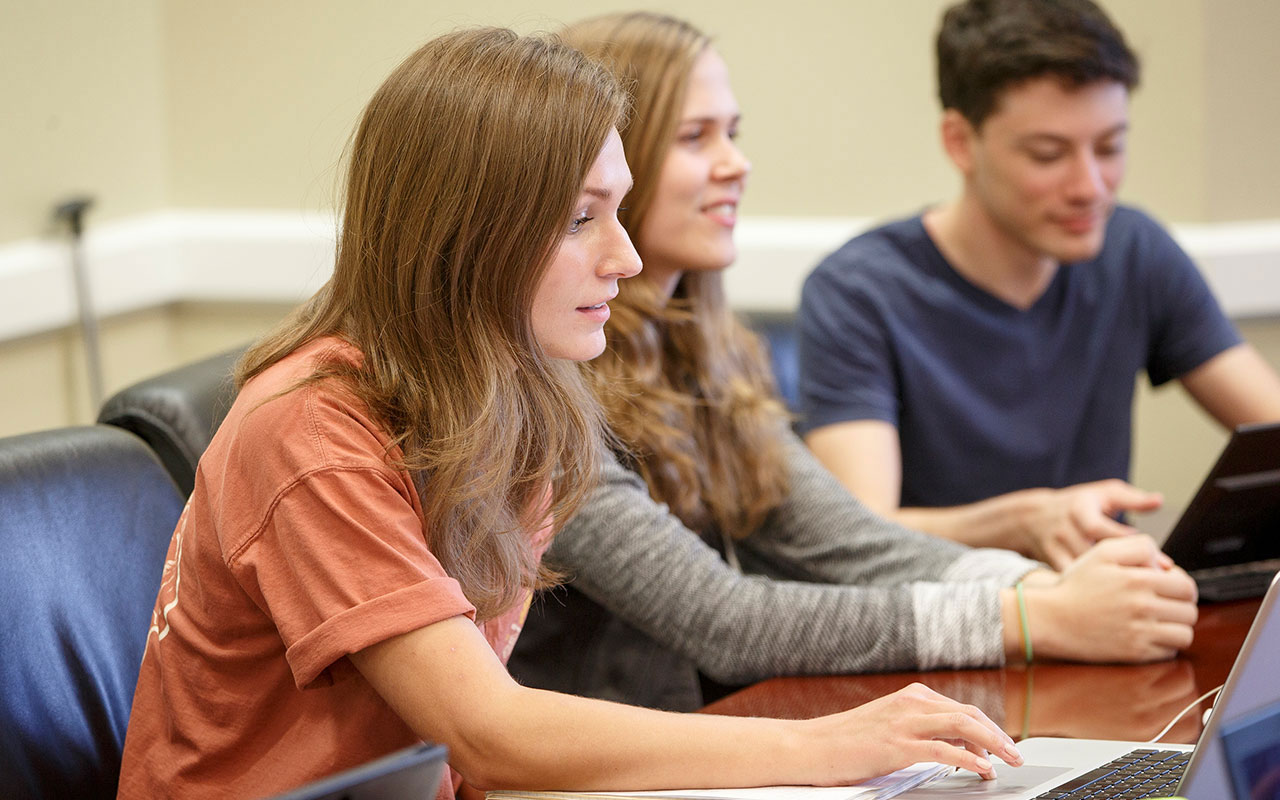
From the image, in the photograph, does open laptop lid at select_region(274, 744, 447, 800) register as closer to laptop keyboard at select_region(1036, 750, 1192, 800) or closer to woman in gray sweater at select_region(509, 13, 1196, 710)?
laptop keyboard at select_region(1036, 750, 1192, 800)

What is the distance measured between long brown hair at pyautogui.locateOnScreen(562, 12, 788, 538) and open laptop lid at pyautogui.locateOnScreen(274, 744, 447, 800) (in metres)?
0.78

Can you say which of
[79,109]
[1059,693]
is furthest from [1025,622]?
[79,109]

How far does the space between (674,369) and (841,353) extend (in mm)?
403

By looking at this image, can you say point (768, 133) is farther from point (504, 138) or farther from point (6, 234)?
point (504, 138)

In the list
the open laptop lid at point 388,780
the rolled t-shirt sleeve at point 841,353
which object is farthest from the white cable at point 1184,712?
the rolled t-shirt sleeve at point 841,353

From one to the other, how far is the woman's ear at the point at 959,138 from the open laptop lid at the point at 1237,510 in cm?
76

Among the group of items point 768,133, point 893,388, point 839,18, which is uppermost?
point 839,18

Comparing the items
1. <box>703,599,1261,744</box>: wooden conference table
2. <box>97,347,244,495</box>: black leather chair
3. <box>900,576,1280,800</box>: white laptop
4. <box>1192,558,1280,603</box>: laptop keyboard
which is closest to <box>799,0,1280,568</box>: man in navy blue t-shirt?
<box>1192,558,1280,603</box>: laptop keyboard

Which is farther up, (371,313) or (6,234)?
(371,313)

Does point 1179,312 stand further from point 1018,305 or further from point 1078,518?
point 1078,518

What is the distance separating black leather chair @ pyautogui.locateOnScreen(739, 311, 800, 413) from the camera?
2080 mm

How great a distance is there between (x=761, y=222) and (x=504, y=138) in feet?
5.46

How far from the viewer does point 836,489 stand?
5.32ft

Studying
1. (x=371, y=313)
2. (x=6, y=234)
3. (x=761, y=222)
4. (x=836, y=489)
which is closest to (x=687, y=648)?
(x=836, y=489)
